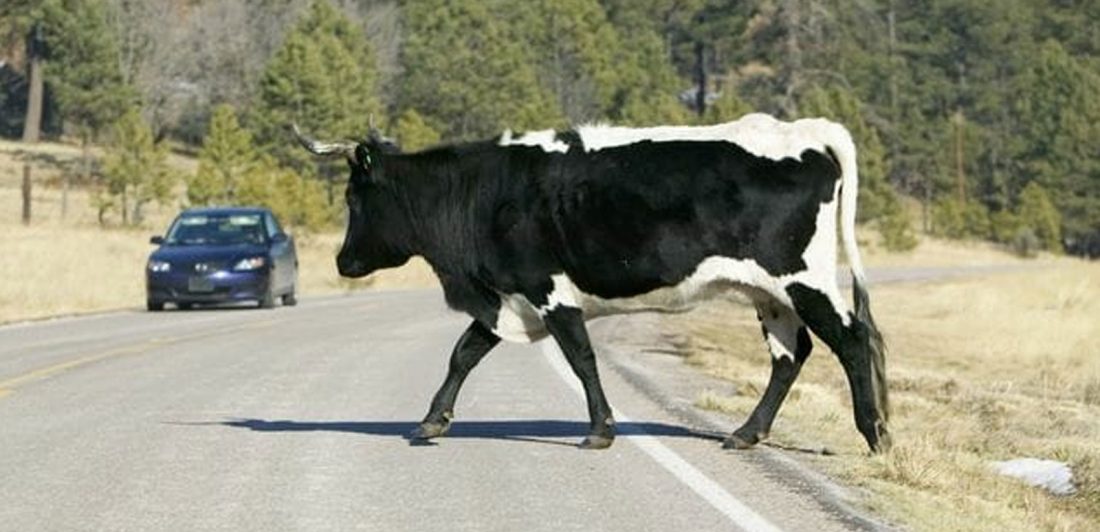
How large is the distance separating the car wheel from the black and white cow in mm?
19548

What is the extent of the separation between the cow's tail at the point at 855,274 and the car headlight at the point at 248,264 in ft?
66.9

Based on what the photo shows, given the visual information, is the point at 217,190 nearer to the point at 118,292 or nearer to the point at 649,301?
the point at 118,292

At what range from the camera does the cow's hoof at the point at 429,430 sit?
11695 millimetres

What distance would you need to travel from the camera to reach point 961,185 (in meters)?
114

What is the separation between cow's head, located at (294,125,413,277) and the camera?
40.1 ft

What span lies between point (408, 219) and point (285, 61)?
66.4 meters

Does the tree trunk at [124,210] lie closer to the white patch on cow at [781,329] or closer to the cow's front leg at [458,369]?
the cow's front leg at [458,369]

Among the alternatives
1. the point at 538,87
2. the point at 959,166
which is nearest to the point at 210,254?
the point at 538,87

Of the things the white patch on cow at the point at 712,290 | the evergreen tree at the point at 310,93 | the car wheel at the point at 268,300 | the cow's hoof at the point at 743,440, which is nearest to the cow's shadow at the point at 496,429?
the cow's hoof at the point at 743,440

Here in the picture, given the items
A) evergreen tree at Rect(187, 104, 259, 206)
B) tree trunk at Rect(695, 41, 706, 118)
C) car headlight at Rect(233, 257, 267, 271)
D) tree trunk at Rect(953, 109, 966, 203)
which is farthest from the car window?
tree trunk at Rect(695, 41, 706, 118)

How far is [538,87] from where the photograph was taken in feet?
313

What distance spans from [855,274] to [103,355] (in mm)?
10390

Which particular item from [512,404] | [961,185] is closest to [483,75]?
[961,185]

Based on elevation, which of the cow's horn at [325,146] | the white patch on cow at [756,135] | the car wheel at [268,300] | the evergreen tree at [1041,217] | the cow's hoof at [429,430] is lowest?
the evergreen tree at [1041,217]
